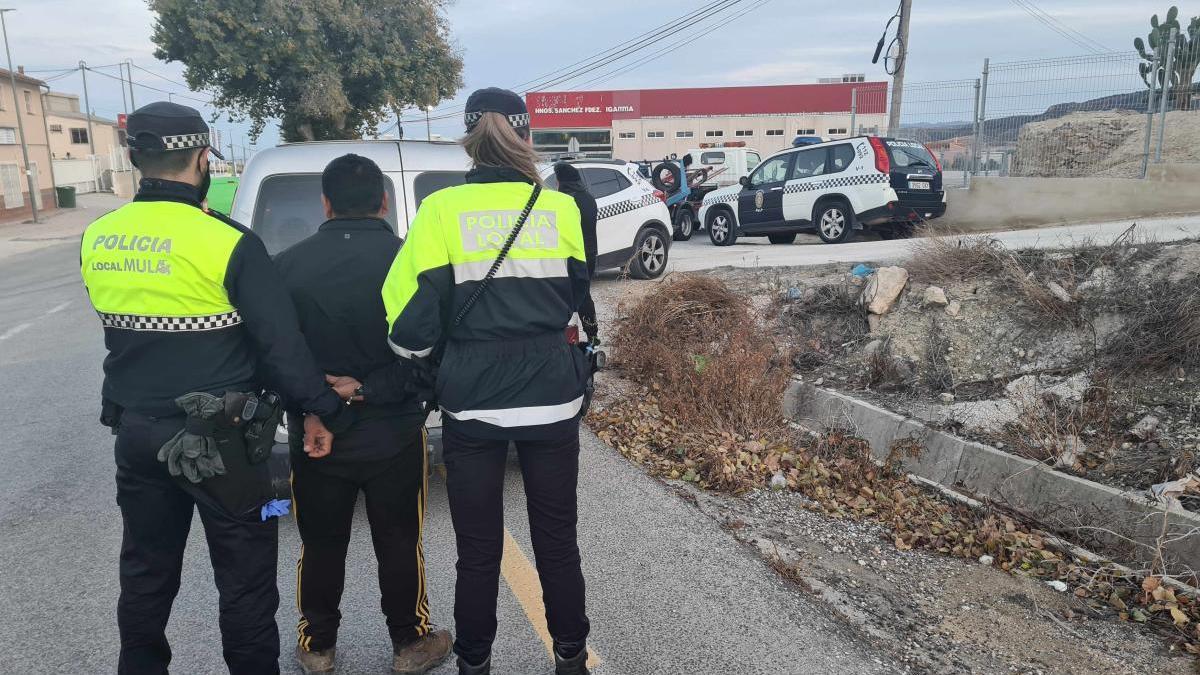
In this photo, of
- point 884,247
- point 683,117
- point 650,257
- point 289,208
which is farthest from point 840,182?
point 683,117

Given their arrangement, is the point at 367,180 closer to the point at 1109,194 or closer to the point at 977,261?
the point at 977,261

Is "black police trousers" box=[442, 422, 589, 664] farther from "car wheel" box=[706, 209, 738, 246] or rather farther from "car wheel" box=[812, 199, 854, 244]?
"car wheel" box=[706, 209, 738, 246]

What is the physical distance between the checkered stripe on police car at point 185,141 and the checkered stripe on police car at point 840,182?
1202cm

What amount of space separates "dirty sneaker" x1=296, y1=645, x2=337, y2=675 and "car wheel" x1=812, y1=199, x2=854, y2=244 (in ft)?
39.2

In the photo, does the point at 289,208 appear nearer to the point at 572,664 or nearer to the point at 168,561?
the point at 168,561

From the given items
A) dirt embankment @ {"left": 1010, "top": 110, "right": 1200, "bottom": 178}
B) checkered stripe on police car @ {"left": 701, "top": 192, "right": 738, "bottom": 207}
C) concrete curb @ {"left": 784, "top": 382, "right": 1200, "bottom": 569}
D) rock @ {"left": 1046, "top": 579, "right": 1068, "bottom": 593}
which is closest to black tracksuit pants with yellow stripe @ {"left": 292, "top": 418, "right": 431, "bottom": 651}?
rock @ {"left": 1046, "top": 579, "right": 1068, "bottom": 593}

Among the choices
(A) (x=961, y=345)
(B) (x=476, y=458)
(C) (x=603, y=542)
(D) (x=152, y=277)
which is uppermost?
(D) (x=152, y=277)

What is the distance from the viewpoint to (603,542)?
4.25 m

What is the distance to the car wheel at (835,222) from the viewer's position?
44.6ft

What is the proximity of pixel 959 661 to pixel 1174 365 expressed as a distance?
131 inches

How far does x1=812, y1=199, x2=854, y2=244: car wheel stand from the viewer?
535 inches

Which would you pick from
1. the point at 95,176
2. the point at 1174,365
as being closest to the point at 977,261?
the point at 1174,365

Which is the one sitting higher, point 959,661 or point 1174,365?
point 1174,365

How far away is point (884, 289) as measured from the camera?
728cm
